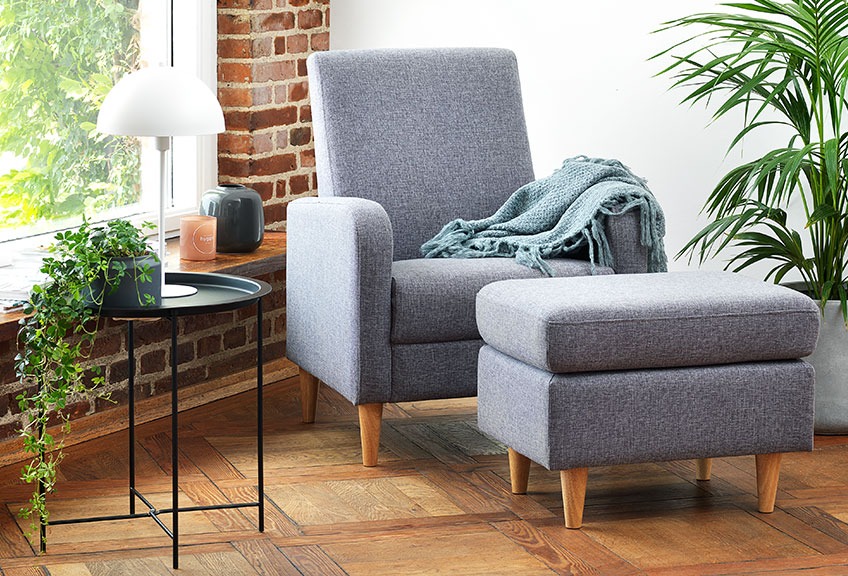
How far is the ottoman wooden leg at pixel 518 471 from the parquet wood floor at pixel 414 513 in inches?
1.0

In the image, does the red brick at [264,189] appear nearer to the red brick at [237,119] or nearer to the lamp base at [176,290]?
the red brick at [237,119]

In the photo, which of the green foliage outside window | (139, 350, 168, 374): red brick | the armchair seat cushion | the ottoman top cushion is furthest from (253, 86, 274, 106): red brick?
the ottoman top cushion

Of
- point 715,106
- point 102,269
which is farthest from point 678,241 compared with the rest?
point 102,269

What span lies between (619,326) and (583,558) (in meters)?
0.46

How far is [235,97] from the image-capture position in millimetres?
3945

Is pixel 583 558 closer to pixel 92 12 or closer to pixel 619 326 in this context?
pixel 619 326

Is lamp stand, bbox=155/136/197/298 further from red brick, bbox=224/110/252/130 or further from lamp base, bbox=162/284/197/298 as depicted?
red brick, bbox=224/110/252/130

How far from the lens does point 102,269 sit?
2330 millimetres

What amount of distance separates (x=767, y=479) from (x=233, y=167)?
1.99 m

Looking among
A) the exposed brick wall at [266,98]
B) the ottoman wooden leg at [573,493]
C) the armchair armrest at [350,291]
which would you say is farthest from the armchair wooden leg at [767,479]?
the exposed brick wall at [266,98]

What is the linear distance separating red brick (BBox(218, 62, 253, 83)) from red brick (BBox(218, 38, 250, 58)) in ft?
0.09

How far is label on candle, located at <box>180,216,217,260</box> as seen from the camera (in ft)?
11.1

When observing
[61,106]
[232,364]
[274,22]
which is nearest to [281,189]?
[274,22]

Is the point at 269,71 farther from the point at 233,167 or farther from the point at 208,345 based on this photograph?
the point at 208,345
